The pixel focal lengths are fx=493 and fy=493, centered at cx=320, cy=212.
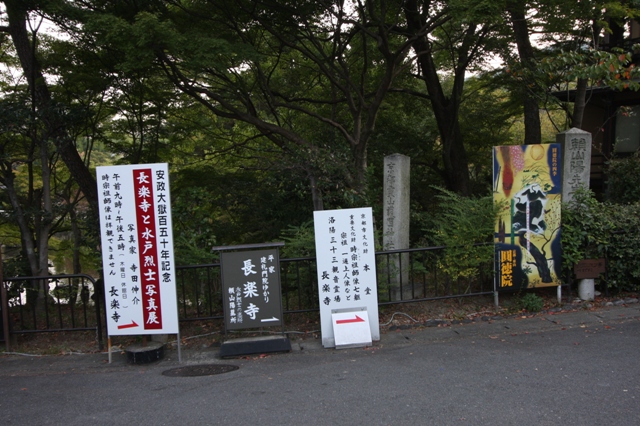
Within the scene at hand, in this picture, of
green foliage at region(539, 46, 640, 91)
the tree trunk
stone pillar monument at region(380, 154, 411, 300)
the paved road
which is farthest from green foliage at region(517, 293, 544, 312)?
the tree trunk

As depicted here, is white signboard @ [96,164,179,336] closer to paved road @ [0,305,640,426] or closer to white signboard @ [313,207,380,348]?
paved road @ [0,305,640,426]

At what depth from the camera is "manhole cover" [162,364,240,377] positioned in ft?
19.8

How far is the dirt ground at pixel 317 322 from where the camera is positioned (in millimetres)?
7363

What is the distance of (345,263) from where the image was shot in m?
6.93

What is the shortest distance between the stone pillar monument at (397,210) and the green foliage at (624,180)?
21.5ft

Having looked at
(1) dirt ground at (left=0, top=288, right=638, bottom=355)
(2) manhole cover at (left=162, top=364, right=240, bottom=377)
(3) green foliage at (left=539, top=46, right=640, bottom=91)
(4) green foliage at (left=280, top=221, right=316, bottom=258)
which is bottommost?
(2) manhole cover at (left=162, top=364, right=240, bottom=377)

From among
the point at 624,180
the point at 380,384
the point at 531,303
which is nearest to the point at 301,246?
the point at 380,384

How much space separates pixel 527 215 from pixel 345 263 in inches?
126

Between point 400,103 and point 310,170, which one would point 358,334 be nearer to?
point 310,170

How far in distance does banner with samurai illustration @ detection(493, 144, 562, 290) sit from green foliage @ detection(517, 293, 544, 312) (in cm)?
18

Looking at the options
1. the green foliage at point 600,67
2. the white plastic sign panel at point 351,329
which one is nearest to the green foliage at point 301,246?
the white plastic sign panel at point 351,329

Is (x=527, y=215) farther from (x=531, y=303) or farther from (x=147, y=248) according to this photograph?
(x=147, y=248)

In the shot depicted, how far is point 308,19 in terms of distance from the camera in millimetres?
10523

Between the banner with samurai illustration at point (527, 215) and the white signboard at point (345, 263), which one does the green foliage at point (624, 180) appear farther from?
the white signboard at point (345, 263)
